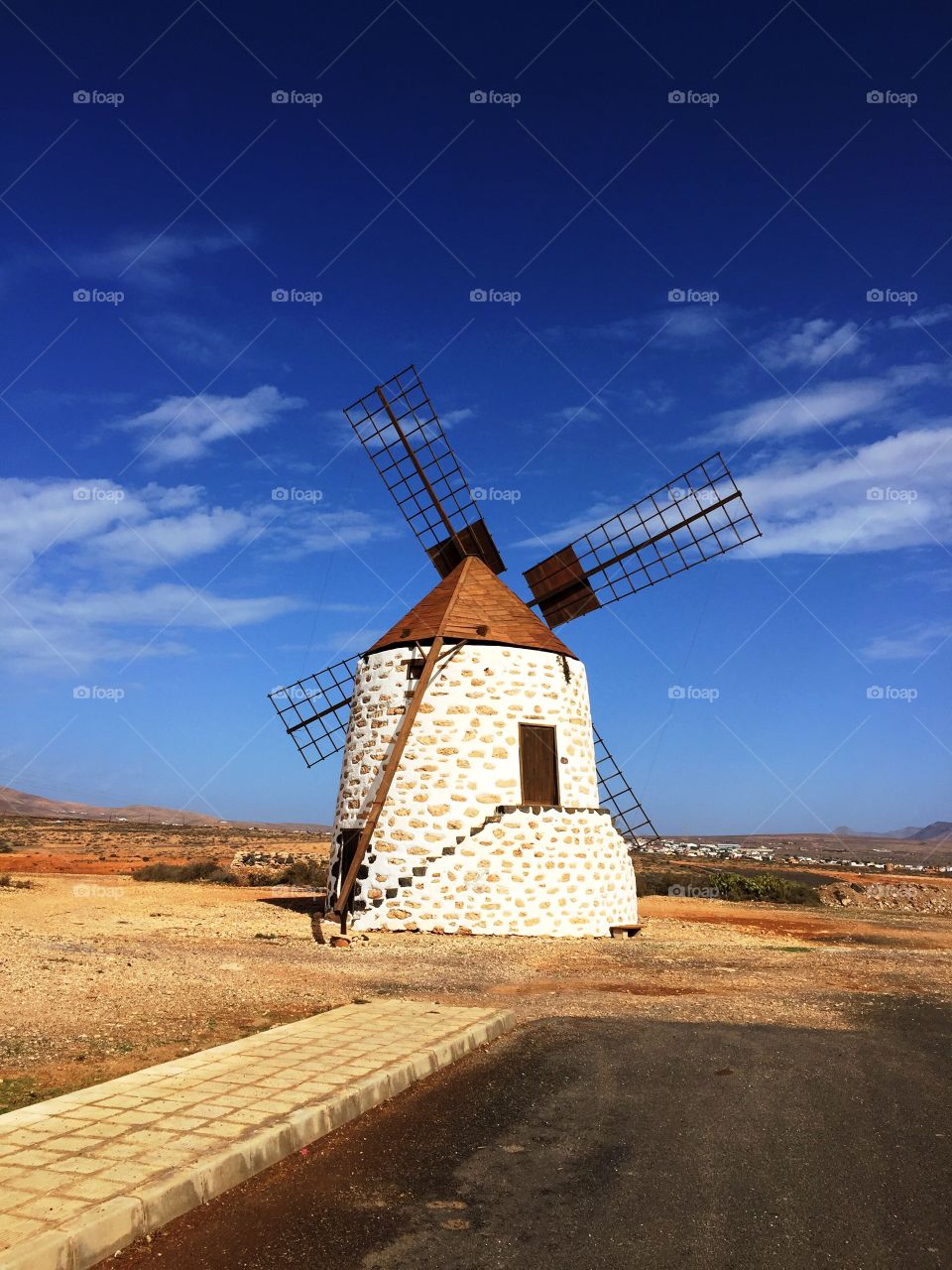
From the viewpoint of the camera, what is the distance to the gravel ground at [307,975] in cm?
712

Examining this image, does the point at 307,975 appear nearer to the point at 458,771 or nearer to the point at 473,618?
the point at 458,771

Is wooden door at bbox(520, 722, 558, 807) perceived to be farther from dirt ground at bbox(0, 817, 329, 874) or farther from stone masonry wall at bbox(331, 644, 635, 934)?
dirt ground at bbox(0, 817, 329, 874)

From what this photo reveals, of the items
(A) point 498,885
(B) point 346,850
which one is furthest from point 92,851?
(A) point 498,885

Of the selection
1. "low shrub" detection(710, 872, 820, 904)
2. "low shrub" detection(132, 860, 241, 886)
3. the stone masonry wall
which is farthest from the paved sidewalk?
"low shrub" detection(710, 872, 820, 904)

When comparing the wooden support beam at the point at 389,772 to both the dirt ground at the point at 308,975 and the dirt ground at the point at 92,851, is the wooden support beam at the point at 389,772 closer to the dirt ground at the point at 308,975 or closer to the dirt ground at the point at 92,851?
the dirt ground at the point at 308,975

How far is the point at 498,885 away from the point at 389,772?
2.89 m

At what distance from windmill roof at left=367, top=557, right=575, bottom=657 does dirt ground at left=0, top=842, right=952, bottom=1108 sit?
5.70 m

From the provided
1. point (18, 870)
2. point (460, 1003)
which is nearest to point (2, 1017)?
point (460, 1003)

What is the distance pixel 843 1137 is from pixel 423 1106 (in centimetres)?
249

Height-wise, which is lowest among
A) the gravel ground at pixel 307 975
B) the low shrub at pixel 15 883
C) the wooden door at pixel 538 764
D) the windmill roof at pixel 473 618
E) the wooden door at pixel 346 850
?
the gravel ground at pixel 307 975

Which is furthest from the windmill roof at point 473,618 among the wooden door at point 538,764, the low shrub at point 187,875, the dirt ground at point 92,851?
the dirt ground at point 92,851

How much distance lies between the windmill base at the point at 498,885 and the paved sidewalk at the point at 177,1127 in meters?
8.68

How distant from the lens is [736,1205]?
416 centimetres

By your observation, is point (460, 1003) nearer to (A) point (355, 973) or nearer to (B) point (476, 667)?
(A) point (355, 973)
